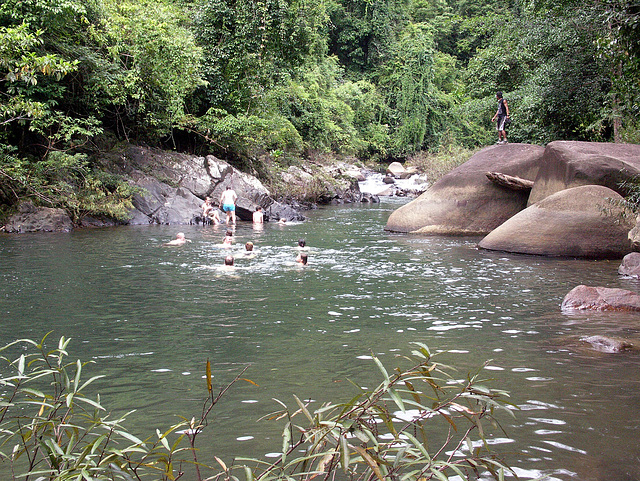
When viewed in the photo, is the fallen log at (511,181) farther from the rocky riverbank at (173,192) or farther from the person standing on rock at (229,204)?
the person standing on rock at (229,204)

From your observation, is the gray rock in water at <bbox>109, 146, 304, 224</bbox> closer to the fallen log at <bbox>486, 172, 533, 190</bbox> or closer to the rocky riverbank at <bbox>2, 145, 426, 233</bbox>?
the rocky riverbank at <bbox>2, 145, 426, 233</bbox>

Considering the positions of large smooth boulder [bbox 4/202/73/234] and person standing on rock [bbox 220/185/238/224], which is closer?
large smooth boulder [bbox 4/202/73/234]

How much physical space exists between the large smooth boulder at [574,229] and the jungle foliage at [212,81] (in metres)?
2.19

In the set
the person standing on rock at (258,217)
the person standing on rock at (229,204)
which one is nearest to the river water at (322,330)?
the person standing on rock at (229,204)

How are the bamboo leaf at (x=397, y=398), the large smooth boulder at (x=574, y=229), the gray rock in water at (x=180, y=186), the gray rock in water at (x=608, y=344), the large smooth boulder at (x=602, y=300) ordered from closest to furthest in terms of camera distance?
1. the bamboo leaf at (x=397, y=398)
2. the gray rock in water at (x=608, y=344)
3. the large smooth boulder at (x=602, y=300)
4. the large smooth boulder at (x=574, y=229)
5. the gray rock in water at (x=180, y=186)

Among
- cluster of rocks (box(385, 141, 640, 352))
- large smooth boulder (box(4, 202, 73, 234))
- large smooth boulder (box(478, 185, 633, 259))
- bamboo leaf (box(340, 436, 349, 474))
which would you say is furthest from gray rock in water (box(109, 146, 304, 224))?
bamboo leaf (box(340, 436, 349, 474))

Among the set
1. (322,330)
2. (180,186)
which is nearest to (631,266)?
(322,330)

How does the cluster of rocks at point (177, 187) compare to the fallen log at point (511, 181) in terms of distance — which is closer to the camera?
the fallen log at point (511, 181)

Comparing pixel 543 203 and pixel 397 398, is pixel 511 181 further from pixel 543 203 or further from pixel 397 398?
pixel 397 398

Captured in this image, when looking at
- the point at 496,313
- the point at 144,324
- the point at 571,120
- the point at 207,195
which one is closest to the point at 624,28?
the point at 496,313

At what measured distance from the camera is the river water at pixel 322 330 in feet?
14.5

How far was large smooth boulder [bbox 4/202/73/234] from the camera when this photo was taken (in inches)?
690

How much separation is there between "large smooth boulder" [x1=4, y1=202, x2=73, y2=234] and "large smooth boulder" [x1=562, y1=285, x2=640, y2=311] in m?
15.0

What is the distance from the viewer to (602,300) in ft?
26.6
